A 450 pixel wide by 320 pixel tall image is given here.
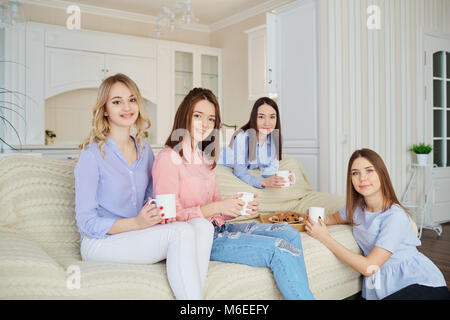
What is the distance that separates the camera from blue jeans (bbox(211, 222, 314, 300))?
4.58 ft

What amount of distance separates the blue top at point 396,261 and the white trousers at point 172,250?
0.83 meters

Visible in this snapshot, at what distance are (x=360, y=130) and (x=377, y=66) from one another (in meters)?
0.67

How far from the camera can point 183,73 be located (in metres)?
5.63

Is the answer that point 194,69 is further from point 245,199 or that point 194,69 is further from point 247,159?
point 245,199

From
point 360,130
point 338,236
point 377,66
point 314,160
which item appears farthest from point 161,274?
point 377,66

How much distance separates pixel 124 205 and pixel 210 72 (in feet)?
15.4

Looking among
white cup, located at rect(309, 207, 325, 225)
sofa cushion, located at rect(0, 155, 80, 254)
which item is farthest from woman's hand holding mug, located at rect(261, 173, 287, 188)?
sofa cushion, located at rect(0, 155, 80, 254)

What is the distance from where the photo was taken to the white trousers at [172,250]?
1.20 metres

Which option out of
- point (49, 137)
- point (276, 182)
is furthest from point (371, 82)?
point (49, 137)

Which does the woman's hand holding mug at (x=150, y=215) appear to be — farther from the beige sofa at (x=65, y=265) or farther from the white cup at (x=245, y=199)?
the white cup at (x=245, y=199)

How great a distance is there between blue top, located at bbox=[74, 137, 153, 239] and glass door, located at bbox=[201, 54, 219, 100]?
4.42m

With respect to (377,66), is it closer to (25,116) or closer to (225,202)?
(225,202)

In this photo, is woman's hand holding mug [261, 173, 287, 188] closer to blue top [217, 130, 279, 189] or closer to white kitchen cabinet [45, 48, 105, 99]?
blue top [217, 130, 279, 189]

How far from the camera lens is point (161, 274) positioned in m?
1.28
